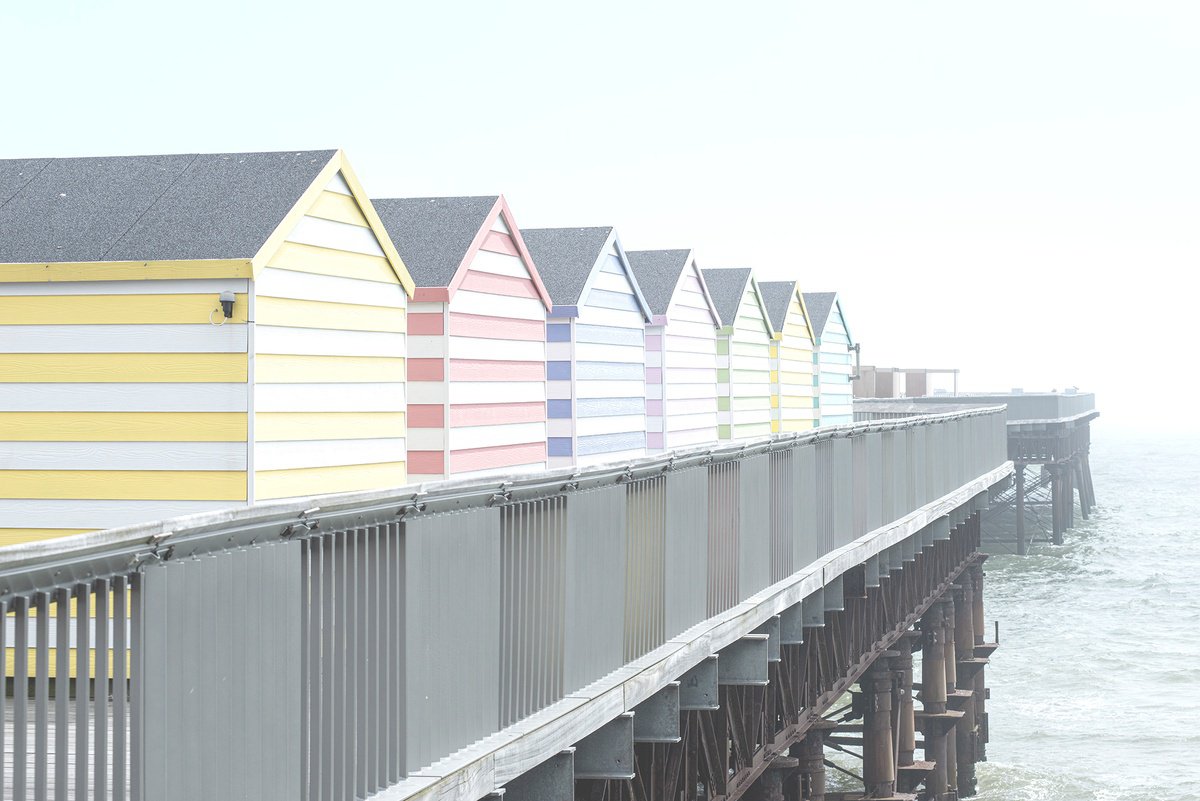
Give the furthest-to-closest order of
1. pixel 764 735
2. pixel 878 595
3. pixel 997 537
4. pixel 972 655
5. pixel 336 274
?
pixel 997 537 < pixel 972 655 < pixel 878 595 < pixel 764 735 < pixel 336 274

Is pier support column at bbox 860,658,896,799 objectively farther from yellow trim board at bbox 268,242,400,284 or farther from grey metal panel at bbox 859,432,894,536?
yellow trim board at bbox 268,242,400,284

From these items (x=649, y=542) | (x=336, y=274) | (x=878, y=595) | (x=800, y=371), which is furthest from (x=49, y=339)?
(x=800, y=371)

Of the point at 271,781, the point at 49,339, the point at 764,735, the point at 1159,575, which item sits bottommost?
the point at 1159,575

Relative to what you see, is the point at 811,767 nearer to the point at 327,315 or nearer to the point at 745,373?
the point at 745,373

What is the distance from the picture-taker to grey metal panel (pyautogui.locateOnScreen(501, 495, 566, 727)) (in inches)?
263

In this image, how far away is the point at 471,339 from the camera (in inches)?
472

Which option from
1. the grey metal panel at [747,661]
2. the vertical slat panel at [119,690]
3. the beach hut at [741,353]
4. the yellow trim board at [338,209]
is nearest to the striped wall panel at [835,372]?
the beach hut at [741,353]

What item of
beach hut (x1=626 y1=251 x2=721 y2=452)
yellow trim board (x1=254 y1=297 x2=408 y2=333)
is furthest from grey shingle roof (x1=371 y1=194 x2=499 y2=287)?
beach hut (x1=626 y1=251 x2=721 y2=452)

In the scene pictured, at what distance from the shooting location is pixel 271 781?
469 centimetres

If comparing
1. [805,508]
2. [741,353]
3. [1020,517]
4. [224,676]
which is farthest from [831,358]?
[1020,517]

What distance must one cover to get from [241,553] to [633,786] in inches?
195

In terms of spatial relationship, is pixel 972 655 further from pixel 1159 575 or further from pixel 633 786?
pixel 1159 575

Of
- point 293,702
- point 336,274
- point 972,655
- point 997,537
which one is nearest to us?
point 293,702

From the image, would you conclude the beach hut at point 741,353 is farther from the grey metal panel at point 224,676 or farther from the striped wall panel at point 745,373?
the grey metal panel at point 224,676
